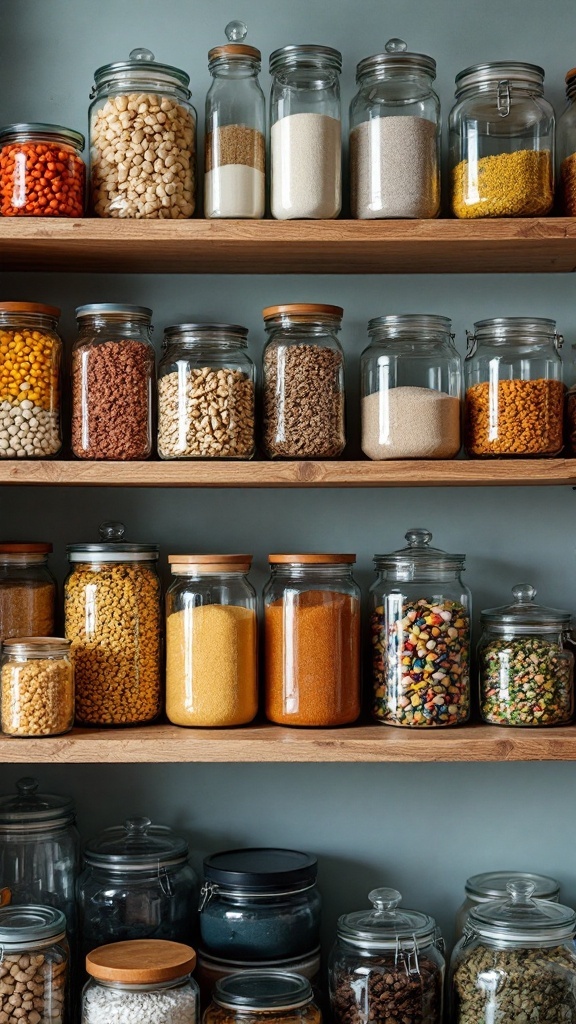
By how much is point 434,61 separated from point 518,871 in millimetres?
1338

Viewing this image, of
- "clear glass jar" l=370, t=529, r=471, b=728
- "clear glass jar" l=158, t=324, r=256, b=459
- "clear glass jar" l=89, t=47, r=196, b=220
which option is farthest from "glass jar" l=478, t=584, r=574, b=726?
"clear glass jar" l=89, t=47, r=196, b=220

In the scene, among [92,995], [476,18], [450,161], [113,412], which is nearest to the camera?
[92,995]

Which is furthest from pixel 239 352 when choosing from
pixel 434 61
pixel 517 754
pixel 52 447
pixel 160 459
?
pixel 517 754

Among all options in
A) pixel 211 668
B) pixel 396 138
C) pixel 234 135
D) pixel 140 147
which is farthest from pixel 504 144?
pixel 211 668

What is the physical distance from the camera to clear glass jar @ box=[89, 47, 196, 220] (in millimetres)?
1608

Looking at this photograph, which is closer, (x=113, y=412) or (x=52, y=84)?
(x=113, y=412)

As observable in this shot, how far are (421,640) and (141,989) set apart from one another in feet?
2.07

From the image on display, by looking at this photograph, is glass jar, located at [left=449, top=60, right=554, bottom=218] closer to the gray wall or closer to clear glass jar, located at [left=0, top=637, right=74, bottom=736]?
the gray wall

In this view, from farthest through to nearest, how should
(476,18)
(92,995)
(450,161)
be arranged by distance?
(476,18), (450,161), (92,995)

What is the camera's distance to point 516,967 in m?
1.51

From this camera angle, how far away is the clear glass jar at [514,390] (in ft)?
5.27

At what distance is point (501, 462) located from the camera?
5.16 ft

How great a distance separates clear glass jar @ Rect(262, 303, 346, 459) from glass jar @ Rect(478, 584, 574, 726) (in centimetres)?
39

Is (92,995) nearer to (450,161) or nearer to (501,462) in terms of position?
(501,462)
